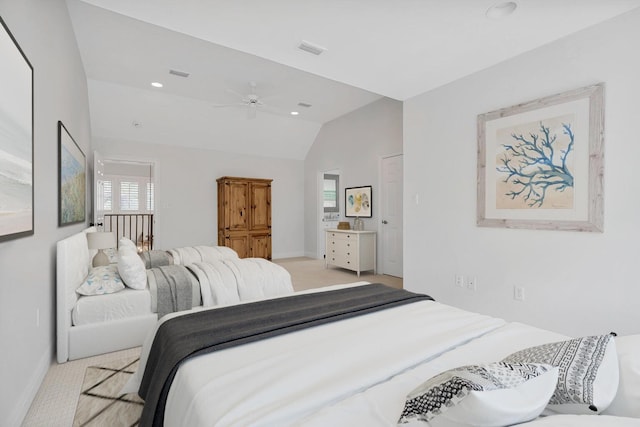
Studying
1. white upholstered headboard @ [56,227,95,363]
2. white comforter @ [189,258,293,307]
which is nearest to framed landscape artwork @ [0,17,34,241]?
white upholstered headboard @ [56,227,95,363]

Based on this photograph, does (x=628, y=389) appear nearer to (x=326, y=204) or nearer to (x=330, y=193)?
(x=326, y=204)

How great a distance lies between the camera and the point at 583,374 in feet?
2.80

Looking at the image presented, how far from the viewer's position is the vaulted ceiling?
7.13 ft

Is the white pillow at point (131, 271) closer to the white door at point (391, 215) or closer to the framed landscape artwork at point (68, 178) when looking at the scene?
the framed landscape artwork at point (68, 178)

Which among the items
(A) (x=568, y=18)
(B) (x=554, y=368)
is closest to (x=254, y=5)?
(A) (x=568, y=18)

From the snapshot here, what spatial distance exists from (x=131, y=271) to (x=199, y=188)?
4041mm

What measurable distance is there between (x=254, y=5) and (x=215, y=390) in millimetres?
2315

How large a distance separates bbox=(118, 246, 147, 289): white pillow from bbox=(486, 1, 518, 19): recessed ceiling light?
3.43 m

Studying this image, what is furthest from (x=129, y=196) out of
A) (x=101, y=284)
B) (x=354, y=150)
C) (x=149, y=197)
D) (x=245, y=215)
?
(x=101, y=284)

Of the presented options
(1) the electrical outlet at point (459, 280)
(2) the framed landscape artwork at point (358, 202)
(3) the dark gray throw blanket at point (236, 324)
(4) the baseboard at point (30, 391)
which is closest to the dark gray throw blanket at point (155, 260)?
(4) the baseboard at point (30, 391)

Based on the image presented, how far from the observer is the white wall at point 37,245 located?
59.7 inches

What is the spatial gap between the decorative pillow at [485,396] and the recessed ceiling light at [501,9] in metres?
2.33

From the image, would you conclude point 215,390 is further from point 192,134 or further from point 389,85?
point 192,134

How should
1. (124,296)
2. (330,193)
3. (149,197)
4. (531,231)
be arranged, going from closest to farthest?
(124,296)
(531,231)
(330,193)
(149,197)
